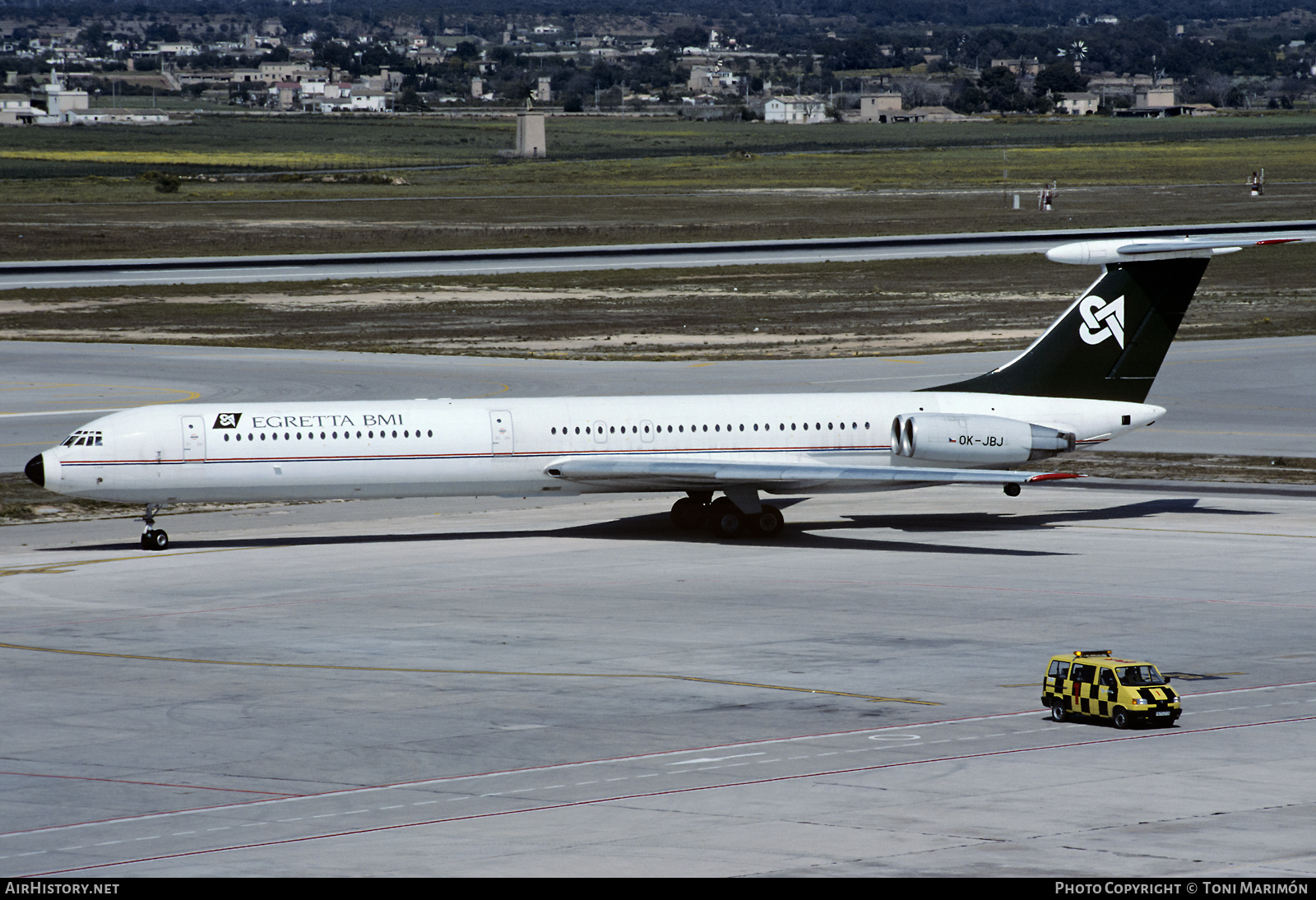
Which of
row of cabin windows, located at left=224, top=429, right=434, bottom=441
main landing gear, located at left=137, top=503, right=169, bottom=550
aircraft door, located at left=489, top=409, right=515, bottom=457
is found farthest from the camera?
main landing gear, located at left=137, top=503, right=169, bottom=550

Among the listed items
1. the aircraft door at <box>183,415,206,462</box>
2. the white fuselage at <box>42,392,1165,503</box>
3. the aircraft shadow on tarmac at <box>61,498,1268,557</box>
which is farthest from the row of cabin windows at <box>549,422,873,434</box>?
the aircraft door at <box>183,415,206,462</box>

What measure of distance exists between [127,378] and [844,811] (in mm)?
50529

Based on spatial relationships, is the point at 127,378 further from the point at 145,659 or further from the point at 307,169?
the point at 307,169

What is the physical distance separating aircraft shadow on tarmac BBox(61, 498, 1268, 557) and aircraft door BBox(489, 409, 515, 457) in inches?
120

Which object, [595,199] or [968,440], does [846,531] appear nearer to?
[968,440]

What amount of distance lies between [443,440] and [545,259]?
62.9 meters

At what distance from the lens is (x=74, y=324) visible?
79188 mm

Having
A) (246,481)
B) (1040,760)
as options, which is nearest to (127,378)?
(246,481)

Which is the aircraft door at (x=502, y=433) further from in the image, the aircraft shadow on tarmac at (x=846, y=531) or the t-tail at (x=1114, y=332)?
the t-tail at (x=1114, y=332)

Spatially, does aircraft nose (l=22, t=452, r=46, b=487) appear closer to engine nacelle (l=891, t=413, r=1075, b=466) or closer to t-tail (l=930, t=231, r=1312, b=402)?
engine nacelle (l=891, t=413, r=1075, b=466)

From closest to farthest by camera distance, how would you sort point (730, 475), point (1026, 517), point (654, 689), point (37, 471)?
point (654, 689) < point (37, 471) < point (730, 475) < point (1026, 517)

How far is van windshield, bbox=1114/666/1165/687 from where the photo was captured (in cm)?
2425

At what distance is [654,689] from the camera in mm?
26812

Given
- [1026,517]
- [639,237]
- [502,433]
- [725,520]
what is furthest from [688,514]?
[639,237]
